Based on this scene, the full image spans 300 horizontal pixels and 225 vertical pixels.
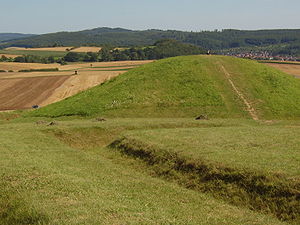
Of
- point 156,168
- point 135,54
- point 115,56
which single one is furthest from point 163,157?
point 115,56

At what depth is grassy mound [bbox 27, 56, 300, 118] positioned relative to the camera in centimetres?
4331

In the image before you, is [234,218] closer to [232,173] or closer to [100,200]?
[232,173]

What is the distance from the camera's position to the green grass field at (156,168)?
1418 centimetres

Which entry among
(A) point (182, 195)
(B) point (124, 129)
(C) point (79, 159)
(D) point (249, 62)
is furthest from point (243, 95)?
(A) point (182, 195)

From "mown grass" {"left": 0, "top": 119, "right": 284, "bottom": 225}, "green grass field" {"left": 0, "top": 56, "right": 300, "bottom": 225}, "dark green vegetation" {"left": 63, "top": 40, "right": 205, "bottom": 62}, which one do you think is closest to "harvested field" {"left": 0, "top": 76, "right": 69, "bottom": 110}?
"green grass field" {"left": 0, "top": 56, "right": 300, "bottom": 225}

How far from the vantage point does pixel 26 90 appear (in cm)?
7862

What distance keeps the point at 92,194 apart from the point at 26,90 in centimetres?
6888

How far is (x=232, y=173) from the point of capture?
1788cm

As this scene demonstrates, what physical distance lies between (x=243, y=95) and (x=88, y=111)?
2133 cm

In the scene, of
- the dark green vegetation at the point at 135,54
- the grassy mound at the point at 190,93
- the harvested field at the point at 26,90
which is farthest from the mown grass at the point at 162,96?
the dark green vegetation at the point at 135,54

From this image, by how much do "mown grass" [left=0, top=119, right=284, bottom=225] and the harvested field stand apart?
41.6 metres

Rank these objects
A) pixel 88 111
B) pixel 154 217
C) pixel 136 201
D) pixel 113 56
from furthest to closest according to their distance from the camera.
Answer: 1. pixel 113 56
2. pixel 88 111
3. pixel 136 201
4. pixel 154 217

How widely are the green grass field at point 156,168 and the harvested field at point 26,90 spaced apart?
896 inches

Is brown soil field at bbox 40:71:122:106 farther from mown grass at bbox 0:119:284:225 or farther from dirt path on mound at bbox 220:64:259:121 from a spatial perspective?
mown grass at bbox 0:119:284:225
